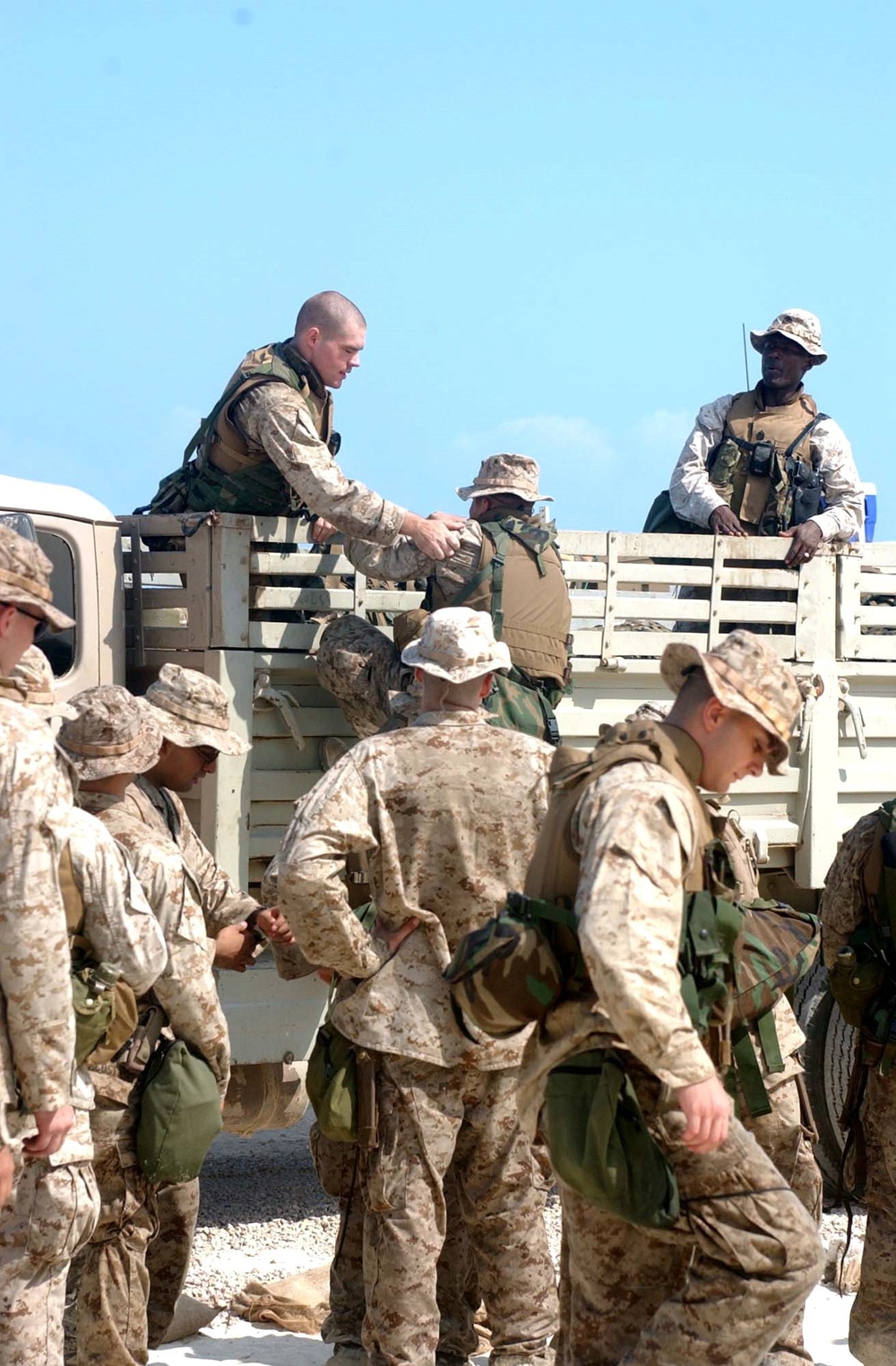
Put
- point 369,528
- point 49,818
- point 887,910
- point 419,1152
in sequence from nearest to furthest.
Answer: point 49,818, point 419,1152, point 887,910, point 369,528

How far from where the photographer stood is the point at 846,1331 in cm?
527

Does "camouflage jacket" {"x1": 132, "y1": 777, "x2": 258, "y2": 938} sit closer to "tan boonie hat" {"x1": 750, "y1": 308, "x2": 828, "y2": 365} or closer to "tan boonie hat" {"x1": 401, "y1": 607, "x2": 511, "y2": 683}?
"tan boonie hat" {"x1": 401, "y1": 607, "x2": 511, "y2": 683}

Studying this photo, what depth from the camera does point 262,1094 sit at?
582 centimetres

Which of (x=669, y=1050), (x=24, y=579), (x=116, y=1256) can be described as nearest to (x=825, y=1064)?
(x=116, y=1256)

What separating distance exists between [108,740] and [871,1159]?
230 centimetres

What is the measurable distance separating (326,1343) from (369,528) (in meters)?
2.44

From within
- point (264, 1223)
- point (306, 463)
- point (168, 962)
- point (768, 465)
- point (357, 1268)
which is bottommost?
point (264, 1223)

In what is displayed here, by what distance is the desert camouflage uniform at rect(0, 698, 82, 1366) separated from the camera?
10.9ft

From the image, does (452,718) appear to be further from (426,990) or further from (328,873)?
(426,990)

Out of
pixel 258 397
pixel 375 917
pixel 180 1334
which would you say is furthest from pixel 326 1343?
pixel 258 397

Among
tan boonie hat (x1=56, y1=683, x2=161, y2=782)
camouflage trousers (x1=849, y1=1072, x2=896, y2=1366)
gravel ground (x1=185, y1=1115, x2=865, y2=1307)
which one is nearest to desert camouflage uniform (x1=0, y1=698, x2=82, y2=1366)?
tan boonie hat (x1=56, y1=683, x2=161, y2=782)

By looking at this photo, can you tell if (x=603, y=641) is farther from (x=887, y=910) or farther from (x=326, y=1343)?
(x=326, y=1343)

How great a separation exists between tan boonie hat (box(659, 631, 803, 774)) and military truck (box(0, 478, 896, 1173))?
2.33 metres

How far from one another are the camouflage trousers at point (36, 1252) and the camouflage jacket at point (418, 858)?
1030mm
